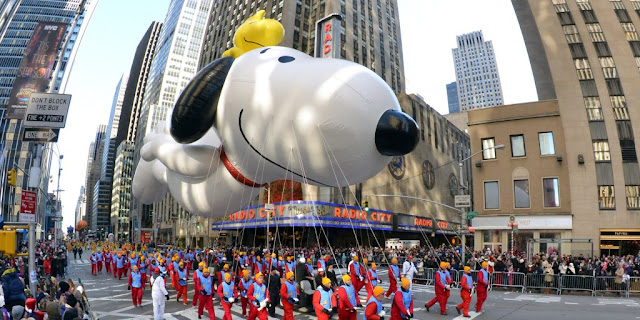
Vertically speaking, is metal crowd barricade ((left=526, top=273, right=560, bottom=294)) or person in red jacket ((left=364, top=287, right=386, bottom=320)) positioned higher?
person in red jacket ((left=364, top=287, right=386, bottom=320))

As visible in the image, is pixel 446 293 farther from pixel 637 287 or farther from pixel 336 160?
pixel 637 287

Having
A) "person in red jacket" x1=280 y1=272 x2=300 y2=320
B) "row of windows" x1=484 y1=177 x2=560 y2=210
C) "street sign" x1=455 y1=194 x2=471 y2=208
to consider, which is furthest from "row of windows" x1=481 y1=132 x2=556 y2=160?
"person in red jacket" x1=280 y1=272 x2=300 y2=320

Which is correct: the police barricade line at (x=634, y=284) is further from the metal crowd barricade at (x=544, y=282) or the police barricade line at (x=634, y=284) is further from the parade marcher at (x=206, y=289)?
the parade marcher at (x=206, y=289)

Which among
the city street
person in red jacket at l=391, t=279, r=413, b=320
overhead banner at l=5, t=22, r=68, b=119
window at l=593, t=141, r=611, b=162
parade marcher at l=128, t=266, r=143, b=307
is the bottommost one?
the city street

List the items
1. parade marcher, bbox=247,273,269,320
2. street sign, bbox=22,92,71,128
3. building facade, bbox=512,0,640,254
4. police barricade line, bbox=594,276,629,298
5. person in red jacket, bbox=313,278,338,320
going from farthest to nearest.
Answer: building facade, bbox=512,0,640,254, police barricade line, bbox=594,276,629,298, street sign, bbox=22,92,71,128, parade marcher, bbox=247,273,269,320, person in red jacket, bbox=313,278,338,320

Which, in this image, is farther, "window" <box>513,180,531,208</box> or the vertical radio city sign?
"window" <box>513,180,531,208</box>

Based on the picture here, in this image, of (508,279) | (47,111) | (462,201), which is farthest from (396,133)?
(508,279)

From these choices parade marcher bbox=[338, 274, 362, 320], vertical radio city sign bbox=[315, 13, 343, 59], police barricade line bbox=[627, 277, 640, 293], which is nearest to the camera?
parade marcher bbox=[338, 274, 362, 320]

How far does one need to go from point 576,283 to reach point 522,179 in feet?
43.7

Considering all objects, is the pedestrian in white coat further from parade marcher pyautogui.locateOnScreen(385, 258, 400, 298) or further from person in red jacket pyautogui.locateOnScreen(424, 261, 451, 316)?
person in red jacket pyautogui.locateOnScreen(424, 261, 451, 316)

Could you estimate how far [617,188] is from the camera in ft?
94.5

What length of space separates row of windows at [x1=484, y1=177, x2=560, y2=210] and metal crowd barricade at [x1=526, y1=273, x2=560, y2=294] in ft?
41.3

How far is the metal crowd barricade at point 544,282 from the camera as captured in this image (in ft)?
59.3

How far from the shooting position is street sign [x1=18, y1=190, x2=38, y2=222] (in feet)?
37.1
